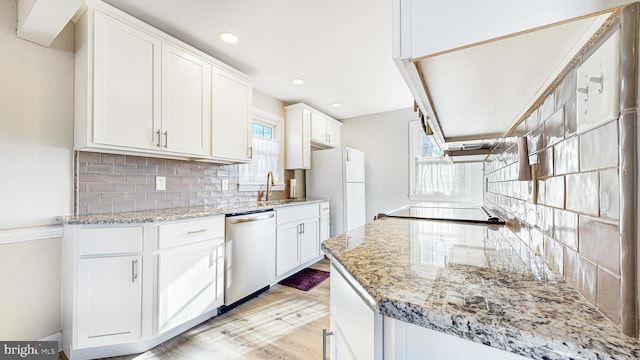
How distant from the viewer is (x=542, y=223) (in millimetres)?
676

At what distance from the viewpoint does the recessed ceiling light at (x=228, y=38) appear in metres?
2.04

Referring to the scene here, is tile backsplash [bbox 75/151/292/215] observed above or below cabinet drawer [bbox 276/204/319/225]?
above

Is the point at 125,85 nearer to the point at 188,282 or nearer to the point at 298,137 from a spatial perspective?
the point at 188,282

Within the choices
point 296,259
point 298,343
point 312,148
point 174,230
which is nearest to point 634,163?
point 298,343

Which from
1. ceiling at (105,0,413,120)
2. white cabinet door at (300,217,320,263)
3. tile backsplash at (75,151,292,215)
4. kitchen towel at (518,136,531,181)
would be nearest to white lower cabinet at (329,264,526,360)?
kitchen towel at (518,136,531,181)

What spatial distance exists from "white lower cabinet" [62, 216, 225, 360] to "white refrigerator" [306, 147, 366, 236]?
87.7 inches

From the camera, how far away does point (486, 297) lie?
449mm

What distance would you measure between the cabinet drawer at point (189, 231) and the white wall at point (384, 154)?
2828mm

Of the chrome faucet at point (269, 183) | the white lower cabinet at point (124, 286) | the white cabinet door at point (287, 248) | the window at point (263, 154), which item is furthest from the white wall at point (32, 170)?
the chrome faucet at point (269, 183)

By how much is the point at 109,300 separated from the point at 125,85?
1394mm

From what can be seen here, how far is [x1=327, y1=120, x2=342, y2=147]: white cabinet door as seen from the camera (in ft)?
13.8

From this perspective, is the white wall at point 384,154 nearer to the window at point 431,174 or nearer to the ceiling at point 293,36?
the window at point 431,174

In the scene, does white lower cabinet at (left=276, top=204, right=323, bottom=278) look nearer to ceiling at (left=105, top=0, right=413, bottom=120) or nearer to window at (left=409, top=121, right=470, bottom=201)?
ceiling at (left=105, top=0, right=413, bottom=120)

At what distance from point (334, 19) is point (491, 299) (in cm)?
197
